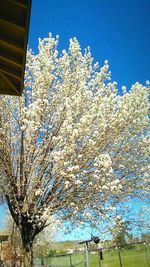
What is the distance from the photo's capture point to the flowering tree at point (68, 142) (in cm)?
1194

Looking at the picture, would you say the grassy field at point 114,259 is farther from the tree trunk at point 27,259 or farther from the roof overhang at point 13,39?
the roof overhang at point 13,39

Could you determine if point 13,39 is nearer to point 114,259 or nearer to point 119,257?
point 119,257

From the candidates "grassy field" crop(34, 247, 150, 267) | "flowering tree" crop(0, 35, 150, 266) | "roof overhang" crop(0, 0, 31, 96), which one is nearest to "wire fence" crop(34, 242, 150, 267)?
"grassy field" crop(34, 247, 150, 267)

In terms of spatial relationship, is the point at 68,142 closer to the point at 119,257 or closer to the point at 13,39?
the point at 119,257

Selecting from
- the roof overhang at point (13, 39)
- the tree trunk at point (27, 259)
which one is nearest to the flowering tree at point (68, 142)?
the tree trunk at point (27, 259)

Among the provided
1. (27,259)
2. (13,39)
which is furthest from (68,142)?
(13,39)

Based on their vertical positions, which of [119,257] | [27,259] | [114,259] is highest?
[27,259]

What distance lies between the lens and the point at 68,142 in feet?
38.4

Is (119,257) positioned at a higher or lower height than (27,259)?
lower

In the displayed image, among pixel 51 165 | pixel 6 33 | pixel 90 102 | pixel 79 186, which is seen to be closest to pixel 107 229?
pixel 79 186

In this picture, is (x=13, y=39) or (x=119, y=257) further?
(x=119, y=257)

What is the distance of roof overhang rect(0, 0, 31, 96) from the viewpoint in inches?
185

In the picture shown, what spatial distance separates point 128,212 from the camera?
1373cm

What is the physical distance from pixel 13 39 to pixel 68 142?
673 centimetres
